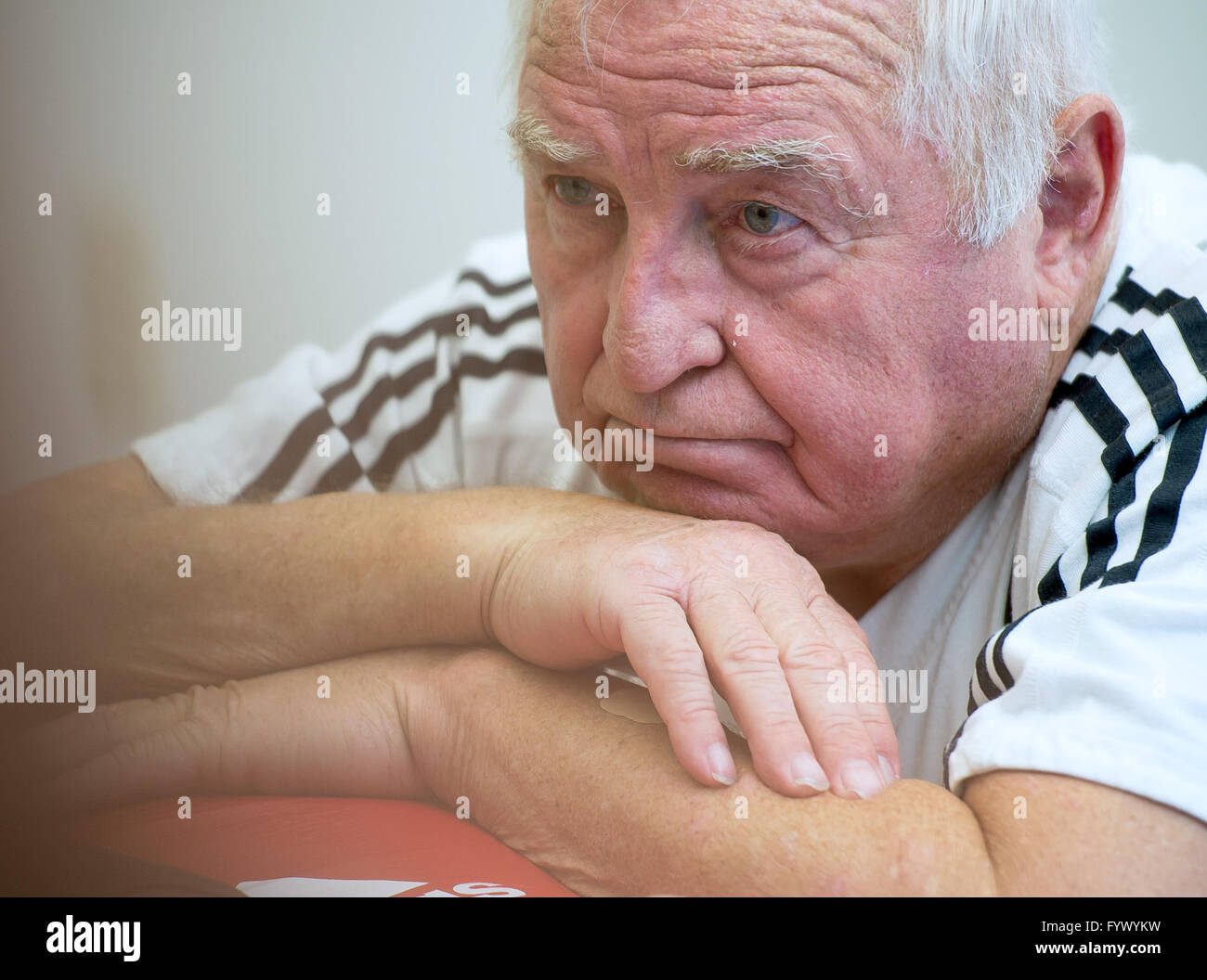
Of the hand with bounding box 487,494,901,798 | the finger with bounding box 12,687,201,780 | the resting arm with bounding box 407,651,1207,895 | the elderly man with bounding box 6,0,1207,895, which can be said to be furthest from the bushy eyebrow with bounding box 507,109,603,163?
the finger with bounding box 12,687,201,780

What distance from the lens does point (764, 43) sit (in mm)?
637

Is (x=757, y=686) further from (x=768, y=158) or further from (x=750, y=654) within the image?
(x=768, y=158)

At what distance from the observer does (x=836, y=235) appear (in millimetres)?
683

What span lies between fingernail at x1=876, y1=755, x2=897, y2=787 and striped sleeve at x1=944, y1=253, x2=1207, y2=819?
0.03m

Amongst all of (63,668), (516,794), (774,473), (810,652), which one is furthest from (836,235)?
(63,668)

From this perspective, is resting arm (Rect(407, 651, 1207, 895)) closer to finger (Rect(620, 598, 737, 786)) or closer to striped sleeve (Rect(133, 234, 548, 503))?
finger (Rect(620, 598, 737, 786))

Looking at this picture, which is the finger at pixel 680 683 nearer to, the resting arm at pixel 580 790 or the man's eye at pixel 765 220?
the resting arm at pixel 580 790

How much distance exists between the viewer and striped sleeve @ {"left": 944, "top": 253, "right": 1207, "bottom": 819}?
0.53m

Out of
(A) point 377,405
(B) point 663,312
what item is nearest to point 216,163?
(A) point 377,405

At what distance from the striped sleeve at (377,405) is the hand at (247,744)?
0.24 meters

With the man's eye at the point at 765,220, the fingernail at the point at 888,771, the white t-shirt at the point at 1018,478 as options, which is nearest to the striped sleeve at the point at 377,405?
the white t-shirt at the point at 1018,478

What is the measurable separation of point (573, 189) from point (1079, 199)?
1.15ft

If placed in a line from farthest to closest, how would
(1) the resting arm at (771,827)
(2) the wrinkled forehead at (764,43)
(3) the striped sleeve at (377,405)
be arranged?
(3) the striped sleeve at (377,405) < (2) the wrinkled forehead at (764,43) < (1) the resting arm at (771,827)

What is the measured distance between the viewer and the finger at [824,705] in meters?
0.56
